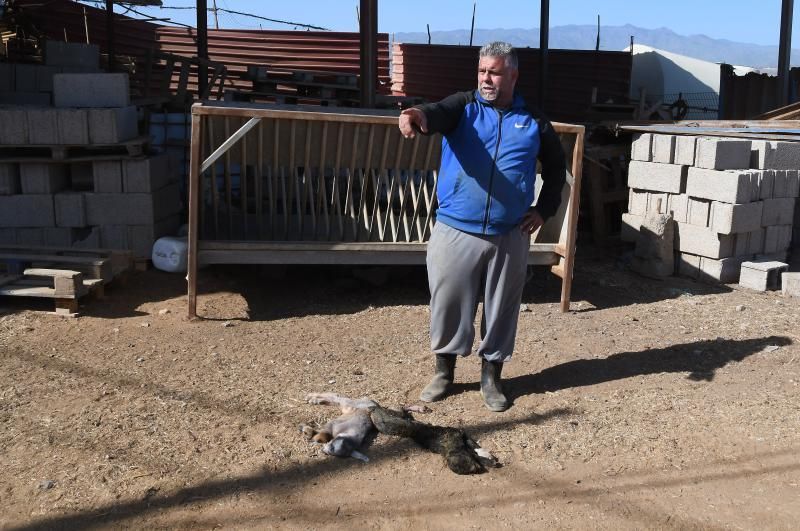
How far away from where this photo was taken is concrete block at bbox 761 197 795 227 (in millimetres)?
8945

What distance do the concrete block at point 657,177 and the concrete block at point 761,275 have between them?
1072 mm

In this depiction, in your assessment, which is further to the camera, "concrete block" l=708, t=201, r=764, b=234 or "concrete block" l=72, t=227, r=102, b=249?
"concrete block" l=708, t=201, r=764, b=234

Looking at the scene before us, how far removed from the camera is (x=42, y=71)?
1134 centimetres

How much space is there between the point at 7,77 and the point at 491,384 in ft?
28.8

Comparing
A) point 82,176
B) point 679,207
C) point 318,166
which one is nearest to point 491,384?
point 318,166

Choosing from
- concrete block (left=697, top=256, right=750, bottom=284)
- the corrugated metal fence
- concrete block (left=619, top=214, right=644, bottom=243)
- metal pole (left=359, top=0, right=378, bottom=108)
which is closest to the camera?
concrete block (left=697, top=256, right=750, bottom=284)

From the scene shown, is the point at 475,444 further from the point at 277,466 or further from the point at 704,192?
the point at 704,192

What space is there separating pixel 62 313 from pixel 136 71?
13.2m

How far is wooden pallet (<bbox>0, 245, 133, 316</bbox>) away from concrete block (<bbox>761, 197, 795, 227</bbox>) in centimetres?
651

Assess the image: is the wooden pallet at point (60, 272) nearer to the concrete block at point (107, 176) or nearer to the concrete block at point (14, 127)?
the concrete block at point (107, 176)

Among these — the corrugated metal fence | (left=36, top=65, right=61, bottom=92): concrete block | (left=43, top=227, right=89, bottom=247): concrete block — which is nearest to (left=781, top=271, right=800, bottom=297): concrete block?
(left=43, top=227, right=89, bottom=247): concrete block

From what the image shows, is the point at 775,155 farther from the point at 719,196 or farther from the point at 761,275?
the point at 761,275

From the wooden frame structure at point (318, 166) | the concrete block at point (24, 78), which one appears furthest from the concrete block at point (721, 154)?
the concrete block at point (24, 78)

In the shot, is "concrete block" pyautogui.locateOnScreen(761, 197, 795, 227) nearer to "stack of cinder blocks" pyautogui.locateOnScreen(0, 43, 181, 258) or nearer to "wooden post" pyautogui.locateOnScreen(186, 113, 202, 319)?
"wooden post" pyautogui.locateOnScreen(186, 113, 202, 319)
